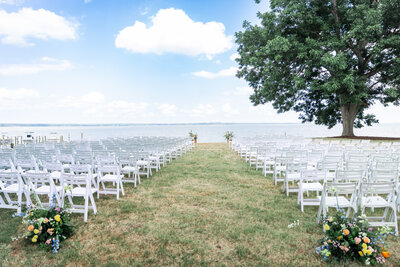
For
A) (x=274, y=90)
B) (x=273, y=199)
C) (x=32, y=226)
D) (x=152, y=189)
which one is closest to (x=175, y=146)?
(x=152, y=189)

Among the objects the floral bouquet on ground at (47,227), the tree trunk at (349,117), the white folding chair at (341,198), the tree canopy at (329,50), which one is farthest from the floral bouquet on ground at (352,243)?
the tree trunk at (349,117)

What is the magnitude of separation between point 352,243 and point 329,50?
1852 cm

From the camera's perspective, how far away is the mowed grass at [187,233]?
310 centimetres

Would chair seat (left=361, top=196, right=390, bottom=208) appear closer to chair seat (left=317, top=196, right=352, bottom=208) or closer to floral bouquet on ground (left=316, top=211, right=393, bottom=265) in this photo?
chair seat (left=317, top=196, right=352, bottom=208)

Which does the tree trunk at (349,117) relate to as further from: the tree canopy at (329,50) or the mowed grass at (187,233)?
the mowed grass at (187,233)

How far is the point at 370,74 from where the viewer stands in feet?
63.4

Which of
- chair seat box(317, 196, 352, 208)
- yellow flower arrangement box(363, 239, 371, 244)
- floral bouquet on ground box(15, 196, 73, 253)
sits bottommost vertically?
floral bouquet on ground box(15, 196, 73, 253)

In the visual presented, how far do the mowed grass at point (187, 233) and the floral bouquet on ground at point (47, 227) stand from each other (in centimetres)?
12

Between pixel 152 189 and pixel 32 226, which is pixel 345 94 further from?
pixel 32 226

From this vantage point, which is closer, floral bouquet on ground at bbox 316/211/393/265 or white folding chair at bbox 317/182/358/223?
floral bouquet on ground at bbox 316/211/393/265

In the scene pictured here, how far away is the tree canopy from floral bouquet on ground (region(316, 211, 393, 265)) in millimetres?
14790

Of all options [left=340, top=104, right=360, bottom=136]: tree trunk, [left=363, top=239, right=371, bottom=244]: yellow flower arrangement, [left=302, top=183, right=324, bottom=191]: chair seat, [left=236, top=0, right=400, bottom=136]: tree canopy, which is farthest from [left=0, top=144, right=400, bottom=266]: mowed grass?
[left=340, top=104, right=360, bottom=136]: tree trunk

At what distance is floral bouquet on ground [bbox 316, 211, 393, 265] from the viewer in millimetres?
2832

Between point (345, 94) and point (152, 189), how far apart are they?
17.8 meters
